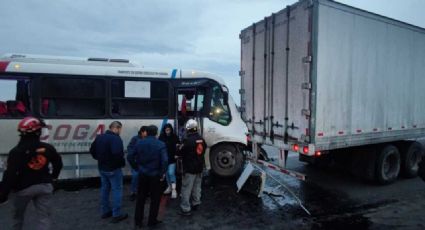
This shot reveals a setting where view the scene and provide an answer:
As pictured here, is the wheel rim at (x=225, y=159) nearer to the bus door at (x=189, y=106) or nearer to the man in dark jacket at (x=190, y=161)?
the bus door at (x=189, y=106)

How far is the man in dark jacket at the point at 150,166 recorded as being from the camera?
492cm

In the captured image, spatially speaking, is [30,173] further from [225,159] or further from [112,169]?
[225,159]

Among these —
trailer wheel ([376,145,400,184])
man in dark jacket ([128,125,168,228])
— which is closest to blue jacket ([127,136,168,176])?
man in dark jacket ([128,125,168,228])

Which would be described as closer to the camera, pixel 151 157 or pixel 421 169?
pixel 151 157

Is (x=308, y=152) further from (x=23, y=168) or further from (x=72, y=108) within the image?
(x=72, y=108)

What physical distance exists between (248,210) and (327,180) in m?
3.35

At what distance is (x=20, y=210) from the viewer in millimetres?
3877

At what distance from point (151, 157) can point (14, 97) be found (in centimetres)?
420

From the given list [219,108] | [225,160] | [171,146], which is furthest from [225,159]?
[171,146]

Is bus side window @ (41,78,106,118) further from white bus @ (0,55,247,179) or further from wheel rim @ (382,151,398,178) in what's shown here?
wheel rim @ (382,151,398,178)

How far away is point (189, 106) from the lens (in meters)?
8.45

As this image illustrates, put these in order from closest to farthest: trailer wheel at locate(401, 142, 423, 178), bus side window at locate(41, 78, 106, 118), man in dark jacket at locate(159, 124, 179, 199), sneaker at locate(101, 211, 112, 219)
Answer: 1. sneaker at locate(101, 211, 112, 219)
2. man in dark jacket at locate(159, 124, 179, 199)
3. bus side window at locate(41, 78, 106, 118)
4. trailer wheel at locate(401, 142, 423, 178)

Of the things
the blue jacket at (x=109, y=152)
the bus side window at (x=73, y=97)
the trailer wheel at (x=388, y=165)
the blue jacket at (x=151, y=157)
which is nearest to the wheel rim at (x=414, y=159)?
the trailer wheel at (x=388, y=165)

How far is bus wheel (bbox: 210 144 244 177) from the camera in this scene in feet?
26.8
